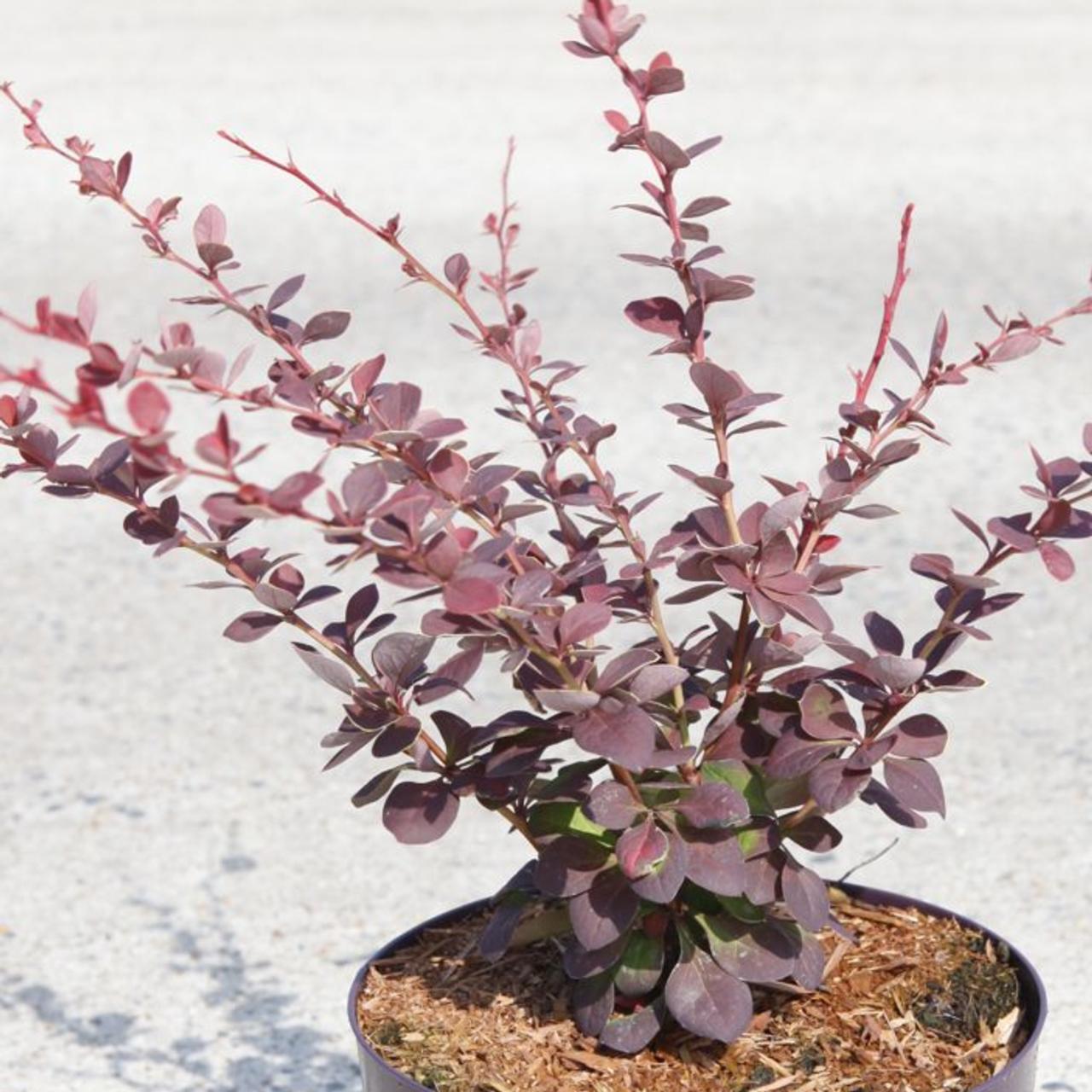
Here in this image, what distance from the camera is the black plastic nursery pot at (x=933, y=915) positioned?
119 cm

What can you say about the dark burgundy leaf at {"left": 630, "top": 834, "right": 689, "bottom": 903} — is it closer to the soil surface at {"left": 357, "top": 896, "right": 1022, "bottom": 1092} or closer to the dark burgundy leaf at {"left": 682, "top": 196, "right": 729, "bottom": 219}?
the soil surface at {"left": 357, "top": 896, "right": 1022, "bottom": 1092}

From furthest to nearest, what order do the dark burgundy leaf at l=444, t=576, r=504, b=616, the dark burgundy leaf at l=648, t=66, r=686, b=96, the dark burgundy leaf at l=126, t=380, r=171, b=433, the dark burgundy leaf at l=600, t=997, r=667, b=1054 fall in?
the dark burgundy leaf at l=600, t=997, r=667, b=1054 → the dark burgundy leaf at l=648, t=66, r=686, b=96 → the dark burgundy leaf at l=444, t=576, r=504, b=616 → the dark burgundy leaf at l=126, t=380, r=171, b=433

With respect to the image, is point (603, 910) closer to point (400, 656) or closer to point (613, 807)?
point (613, 807)

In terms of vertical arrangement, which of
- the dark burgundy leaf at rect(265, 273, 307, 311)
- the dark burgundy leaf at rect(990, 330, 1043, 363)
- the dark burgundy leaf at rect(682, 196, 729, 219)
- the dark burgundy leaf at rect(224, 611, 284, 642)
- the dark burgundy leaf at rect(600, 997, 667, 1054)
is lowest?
the dark burgundy leaf at rect(600, 997, 667, 1054)

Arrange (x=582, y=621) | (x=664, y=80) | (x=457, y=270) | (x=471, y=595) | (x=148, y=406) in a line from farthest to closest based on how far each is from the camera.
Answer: (x=457, y=270)
(x=664, y=80)
(x=582, y=621)
(x=471, y=595)
(x=148, y=406)

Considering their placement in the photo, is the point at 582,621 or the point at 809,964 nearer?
the point at 582,621

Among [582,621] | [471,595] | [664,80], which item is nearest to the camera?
[471,595]

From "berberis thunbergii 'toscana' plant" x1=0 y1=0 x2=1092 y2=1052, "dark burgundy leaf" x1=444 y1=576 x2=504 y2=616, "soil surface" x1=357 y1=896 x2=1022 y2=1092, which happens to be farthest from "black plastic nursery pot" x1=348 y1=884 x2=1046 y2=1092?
"dark burgundy leaf" x1=444 y1=576 x2=504 y2=616

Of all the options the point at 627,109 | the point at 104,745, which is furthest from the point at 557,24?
the point at 104,745

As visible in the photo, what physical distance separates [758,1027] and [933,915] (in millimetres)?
209

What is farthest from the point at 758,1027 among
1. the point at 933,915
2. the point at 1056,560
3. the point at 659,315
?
the point at 659,315

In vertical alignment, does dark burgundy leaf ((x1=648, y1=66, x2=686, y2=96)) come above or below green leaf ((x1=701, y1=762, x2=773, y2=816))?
above

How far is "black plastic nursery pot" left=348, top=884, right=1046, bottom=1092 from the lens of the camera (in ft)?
3.89

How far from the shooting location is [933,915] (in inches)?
56.4
